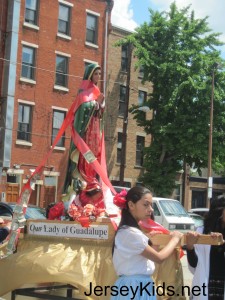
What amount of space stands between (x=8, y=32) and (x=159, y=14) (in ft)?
29.2

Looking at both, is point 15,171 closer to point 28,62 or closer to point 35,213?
point 28,62

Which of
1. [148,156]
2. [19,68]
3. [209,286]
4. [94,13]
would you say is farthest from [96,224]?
[94,13]

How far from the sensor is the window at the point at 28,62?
29.2 meters

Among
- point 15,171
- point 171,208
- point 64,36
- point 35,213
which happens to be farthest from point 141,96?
point 35,213

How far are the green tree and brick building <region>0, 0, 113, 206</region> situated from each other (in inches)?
122

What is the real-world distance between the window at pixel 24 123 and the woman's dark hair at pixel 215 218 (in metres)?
24.7

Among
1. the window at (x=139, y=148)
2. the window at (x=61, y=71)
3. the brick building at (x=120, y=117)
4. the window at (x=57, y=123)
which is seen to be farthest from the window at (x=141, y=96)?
the window at (x=57, y=123)

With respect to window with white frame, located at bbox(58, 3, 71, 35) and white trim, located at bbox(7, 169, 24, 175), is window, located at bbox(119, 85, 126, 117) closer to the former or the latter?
window with white frame, located at bbox(58, 3, 71, 35)

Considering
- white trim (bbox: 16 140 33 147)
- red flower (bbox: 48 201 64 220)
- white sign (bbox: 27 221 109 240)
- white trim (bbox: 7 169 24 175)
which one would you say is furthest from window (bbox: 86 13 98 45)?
white sign (bbox: 27 221 109 240)

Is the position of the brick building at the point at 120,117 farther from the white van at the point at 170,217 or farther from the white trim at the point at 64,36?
the white van at the point at 170,217

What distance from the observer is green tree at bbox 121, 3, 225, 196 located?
29.9m

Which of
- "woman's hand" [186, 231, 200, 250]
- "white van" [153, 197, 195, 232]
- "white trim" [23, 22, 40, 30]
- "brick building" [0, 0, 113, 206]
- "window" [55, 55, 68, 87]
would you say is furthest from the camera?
"window" [55, 55, 68, 87]

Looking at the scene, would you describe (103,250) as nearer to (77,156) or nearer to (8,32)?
(77,156)

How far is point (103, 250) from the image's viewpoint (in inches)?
217
